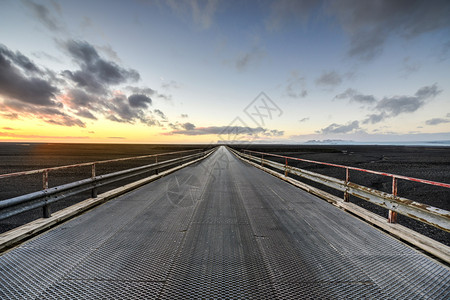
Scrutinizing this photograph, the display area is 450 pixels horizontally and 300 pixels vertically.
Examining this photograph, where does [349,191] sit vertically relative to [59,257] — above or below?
above

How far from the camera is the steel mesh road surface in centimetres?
229

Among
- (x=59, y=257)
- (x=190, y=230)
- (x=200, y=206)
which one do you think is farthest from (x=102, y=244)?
(x=200, y=206)

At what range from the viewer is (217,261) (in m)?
2.83

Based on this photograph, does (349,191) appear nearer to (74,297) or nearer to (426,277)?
(426,277)

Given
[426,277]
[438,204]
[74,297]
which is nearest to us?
[74,297]

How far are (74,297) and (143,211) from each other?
2.84 m

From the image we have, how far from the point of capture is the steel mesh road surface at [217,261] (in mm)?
2285

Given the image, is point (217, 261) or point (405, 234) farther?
point (405, 234)

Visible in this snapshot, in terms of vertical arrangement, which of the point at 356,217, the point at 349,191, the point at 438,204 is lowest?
the point at 438,204

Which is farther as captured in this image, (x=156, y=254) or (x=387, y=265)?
(x=156, y=254)

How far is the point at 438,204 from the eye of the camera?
336 inches

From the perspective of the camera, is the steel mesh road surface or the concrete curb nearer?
the steel mesh road surface

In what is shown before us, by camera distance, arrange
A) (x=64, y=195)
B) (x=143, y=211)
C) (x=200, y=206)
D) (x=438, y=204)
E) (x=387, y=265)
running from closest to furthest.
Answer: (x=387, y=265) < (x=64, y=195) < (x=143, y=211) < (x=200, y=206) < (x=438, y=204)

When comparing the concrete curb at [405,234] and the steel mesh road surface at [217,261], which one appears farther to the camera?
the concrete curb at [405,234]
